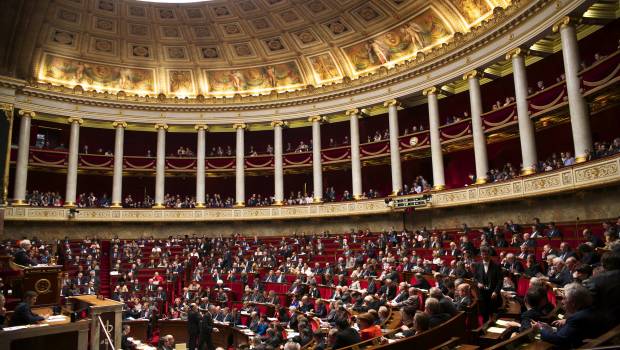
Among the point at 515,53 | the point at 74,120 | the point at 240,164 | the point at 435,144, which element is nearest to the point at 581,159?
the point at 515,53

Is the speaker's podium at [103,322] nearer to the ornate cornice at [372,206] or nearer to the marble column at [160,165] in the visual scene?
the ornate cornice at [372,206]

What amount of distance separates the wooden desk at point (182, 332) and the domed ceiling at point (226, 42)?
1801cm

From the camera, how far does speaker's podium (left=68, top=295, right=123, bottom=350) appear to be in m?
6.83

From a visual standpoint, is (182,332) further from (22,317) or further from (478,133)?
(478,133)

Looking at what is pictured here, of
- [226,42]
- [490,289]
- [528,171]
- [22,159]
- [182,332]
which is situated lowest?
[182,332]

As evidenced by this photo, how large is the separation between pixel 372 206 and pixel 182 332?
1263 centimetres

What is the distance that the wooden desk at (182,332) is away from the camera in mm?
14484

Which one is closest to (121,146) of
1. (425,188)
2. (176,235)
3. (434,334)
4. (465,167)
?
(176,235)

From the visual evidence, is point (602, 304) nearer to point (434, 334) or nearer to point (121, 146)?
point (434, 334)

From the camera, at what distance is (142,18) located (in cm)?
2817

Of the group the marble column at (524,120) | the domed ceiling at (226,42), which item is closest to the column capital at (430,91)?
the domed ceiling at (226,42)

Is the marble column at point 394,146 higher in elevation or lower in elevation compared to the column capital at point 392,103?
lower

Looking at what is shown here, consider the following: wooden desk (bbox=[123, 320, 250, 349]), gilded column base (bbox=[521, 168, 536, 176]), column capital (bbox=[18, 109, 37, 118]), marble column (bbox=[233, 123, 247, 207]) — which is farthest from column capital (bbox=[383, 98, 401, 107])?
column capital (bbox=[18, 109, 37, 118])

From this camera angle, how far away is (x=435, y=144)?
24.0 m
